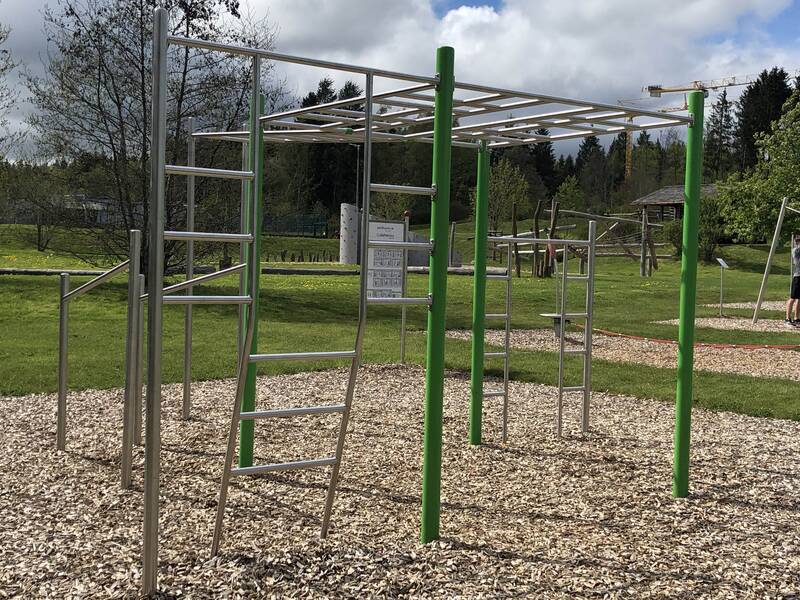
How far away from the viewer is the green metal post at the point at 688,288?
15.9 feet

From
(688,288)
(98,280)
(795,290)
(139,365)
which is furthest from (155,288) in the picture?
(795,290)

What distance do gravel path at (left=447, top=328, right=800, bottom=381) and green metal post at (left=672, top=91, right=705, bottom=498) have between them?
5666 mm

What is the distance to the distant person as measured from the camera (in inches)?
602

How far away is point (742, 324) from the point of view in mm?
15797

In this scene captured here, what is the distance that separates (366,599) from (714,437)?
4.19 m

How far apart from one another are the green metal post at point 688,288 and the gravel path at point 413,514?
0.25m

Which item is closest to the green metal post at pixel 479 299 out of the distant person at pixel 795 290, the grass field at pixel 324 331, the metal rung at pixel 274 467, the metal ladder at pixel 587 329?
the metal ladder at pixel 587 329

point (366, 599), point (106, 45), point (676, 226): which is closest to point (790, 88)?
point (676, 226)

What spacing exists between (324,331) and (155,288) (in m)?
10.8

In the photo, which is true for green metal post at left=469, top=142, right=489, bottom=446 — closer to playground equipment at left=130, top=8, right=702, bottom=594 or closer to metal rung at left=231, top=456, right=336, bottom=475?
playground equipment at left=130, top=8, right=702, bottom=594

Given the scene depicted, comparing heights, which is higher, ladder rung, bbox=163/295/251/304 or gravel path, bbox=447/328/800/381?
ladder rung, bbox=163/295/251/304

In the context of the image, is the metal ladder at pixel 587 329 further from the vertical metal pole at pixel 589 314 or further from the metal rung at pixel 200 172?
the metal rung at pixel 200 172

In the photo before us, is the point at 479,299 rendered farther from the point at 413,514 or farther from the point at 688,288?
the point at 413,514

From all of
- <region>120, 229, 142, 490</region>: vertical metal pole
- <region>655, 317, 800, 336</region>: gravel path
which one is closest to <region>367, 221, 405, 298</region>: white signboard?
<region>120, 229, 142, 490</region>: vertical metal pole
